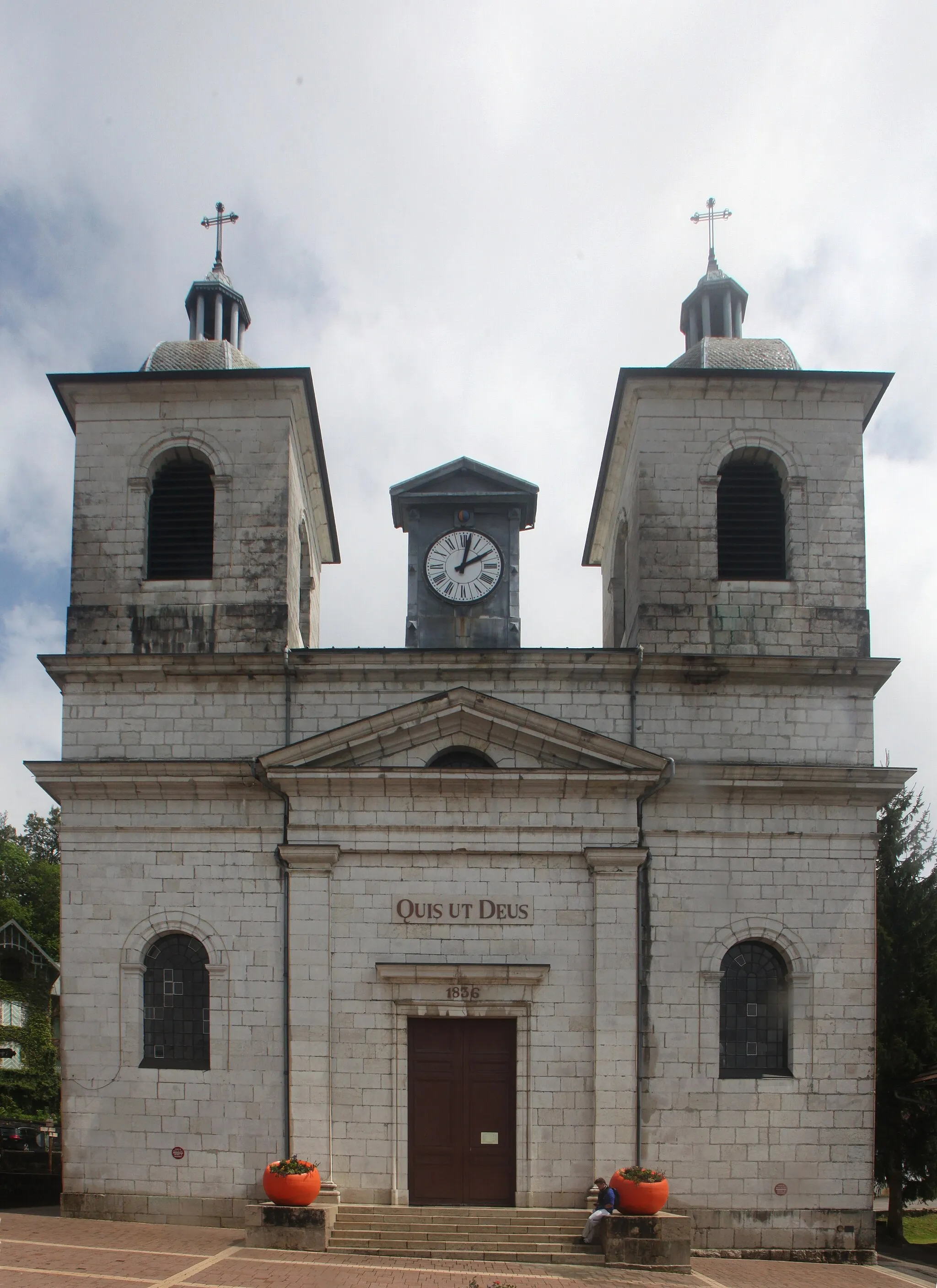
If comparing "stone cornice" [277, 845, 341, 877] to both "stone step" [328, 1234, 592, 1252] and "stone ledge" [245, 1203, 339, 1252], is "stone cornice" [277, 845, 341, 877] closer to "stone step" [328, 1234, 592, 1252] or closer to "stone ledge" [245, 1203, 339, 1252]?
"stone ledge" [245, 1203, 339, 1252]

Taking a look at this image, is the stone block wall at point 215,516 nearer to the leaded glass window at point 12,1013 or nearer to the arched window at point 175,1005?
the arched window at point 175,1005

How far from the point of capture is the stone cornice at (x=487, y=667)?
15758 mm

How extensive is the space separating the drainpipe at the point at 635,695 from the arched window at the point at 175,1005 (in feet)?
20.8

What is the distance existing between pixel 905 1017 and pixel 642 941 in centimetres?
803

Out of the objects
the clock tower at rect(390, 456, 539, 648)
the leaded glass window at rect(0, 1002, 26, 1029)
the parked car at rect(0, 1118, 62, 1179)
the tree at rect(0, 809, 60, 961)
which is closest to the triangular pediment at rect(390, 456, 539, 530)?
the clock tower at rect(390, 456, 539, 648)

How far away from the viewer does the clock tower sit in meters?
17.6

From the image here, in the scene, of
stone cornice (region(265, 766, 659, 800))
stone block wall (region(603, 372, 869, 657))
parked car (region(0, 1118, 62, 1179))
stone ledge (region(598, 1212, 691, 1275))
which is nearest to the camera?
stone ledge (region(598, 1212, 691, 1275))

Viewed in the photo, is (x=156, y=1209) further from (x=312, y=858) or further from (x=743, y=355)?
(x=743, y=355)

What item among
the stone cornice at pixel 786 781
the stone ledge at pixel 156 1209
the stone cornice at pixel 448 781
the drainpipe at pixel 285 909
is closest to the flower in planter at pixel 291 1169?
the drainpipe at pixel 285 909

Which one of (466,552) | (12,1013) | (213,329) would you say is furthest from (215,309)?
(12,1013)

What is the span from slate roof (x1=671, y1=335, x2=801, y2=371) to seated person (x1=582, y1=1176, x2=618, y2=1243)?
1146 centimetres

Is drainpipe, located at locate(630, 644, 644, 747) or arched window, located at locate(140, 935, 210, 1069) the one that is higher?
drainpipe, located at locate(630, 644, 644, 747)

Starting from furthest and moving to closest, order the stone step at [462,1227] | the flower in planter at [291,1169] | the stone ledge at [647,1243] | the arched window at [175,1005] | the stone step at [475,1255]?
the arched window at [175,1005] < the stone step at [462,1227] < the flower in planter at [291,1169] < the stone step at [475,1255] < the stone ledge at [647,1243]

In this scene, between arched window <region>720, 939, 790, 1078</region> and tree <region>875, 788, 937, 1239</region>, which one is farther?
tree <region>875, 788, 937, 1239</region>
